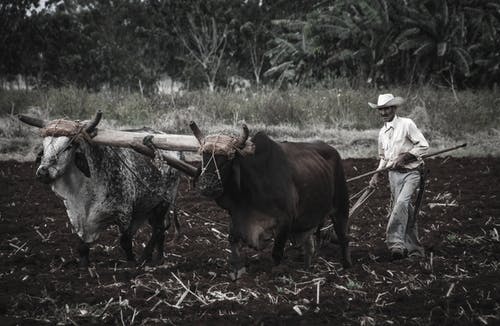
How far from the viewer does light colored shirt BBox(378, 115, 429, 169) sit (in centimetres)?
646

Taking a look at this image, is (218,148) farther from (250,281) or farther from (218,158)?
(250,281)

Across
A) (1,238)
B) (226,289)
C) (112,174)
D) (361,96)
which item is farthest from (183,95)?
(226,289)

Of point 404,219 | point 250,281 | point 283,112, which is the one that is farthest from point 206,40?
point 250,281

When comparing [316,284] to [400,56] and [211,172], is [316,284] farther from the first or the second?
[400,56]

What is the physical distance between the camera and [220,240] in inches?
291

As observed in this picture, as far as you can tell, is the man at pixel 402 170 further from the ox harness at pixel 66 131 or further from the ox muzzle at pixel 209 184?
the ox harness at pixel 66 131

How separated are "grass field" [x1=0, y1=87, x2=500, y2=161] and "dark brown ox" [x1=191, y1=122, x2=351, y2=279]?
9.39 metres

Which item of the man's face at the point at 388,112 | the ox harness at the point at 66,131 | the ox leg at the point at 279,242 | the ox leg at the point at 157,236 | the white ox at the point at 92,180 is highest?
the ox harness at the point at 66,131

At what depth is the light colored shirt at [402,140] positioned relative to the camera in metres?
6.46

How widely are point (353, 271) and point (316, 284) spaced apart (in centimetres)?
78

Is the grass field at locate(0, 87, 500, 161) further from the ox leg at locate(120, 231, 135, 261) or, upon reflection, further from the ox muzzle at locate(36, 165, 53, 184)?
the ox muzzle at locate(36, 165, 53, 184)

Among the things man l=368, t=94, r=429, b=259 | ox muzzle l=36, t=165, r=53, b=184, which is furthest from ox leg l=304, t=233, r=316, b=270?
ox muzzle l=36, t=165, r=53, b=184

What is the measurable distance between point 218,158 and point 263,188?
558 mm

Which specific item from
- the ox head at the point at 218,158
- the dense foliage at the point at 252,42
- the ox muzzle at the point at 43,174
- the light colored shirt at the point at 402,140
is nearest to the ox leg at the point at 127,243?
the ox muzzle at the point at 43,174
